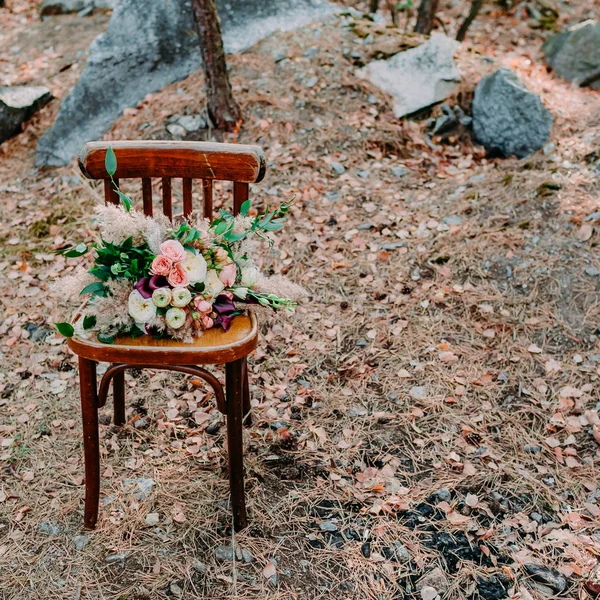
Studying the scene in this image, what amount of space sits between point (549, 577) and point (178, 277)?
5.94 feet

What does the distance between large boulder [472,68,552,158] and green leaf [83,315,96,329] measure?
382cm

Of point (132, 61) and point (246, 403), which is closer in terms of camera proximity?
point (246, 403)

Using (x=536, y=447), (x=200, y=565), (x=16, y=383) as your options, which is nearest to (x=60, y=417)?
(x=16, y=383)

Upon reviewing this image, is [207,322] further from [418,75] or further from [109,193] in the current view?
[418,75]

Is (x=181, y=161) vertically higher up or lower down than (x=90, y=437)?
higher up

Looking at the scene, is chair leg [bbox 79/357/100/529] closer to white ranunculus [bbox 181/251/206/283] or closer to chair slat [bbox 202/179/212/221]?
white ranunculus [bbox 181/251/206/283]

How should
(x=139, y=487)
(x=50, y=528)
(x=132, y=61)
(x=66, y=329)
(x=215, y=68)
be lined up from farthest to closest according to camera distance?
1. (x=132, y=61)
2. (x=215, y=68)
3. (x=139, y=487)
4. (x=50, y=528)
5. (x=66, y=329)

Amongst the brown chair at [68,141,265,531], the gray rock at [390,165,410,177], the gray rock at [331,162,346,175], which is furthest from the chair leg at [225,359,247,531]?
the gray rock at [390,165,410,177]

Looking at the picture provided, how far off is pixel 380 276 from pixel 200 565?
6.86ft

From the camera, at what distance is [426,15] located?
20.4ft

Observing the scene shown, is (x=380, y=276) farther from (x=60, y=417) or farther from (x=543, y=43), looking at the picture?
(x=543, y=43)

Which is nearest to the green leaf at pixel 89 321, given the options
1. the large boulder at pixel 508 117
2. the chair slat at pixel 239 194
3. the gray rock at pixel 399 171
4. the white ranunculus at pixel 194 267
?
the white ranunculus at pixel 194 267

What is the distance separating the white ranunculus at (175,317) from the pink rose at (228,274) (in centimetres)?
22

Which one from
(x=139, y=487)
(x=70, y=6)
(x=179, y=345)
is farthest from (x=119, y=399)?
(x=70, y=6)
